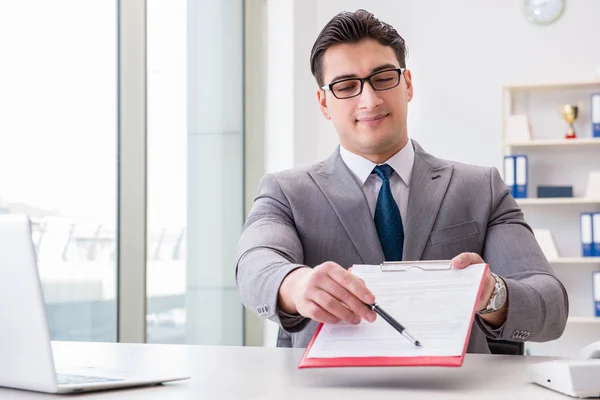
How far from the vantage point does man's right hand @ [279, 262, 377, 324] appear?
1089 mm

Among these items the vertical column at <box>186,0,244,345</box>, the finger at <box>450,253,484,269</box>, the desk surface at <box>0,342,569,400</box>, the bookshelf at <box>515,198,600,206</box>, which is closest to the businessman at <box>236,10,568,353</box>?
the desk surface at <box>0,342,569,400</box>

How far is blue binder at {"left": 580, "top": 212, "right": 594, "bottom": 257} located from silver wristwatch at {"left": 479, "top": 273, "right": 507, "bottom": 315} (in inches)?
136

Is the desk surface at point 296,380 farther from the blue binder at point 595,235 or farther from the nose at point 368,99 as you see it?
the blue binder at point 595,235

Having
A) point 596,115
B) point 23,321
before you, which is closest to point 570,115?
point 596,115

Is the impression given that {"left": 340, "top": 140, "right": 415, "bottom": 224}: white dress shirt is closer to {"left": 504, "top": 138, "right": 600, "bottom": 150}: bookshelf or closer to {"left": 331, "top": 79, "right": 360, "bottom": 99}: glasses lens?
{"left": 331, "top": 79, "right": 360, "bottom": 99}: glasses lens

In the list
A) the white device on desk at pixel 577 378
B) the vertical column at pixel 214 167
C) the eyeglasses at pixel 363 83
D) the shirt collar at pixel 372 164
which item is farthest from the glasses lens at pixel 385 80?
the vertical column at pixel 214 167

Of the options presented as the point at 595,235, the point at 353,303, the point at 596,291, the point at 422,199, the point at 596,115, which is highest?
the point at 596,115

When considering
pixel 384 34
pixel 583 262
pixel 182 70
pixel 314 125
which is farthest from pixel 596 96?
pixel 384 34

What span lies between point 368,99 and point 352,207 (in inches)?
10.0

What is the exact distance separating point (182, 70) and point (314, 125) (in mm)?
1544

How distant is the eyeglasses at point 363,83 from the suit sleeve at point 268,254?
26cm

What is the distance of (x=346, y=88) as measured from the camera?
6.13 ft

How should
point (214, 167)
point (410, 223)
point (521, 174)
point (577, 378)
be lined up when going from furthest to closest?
point (521, 174) → point (214, 167) → point (410, 223) → point (577, 378)

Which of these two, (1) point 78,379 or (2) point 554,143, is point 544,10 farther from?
(1) point 78,379
